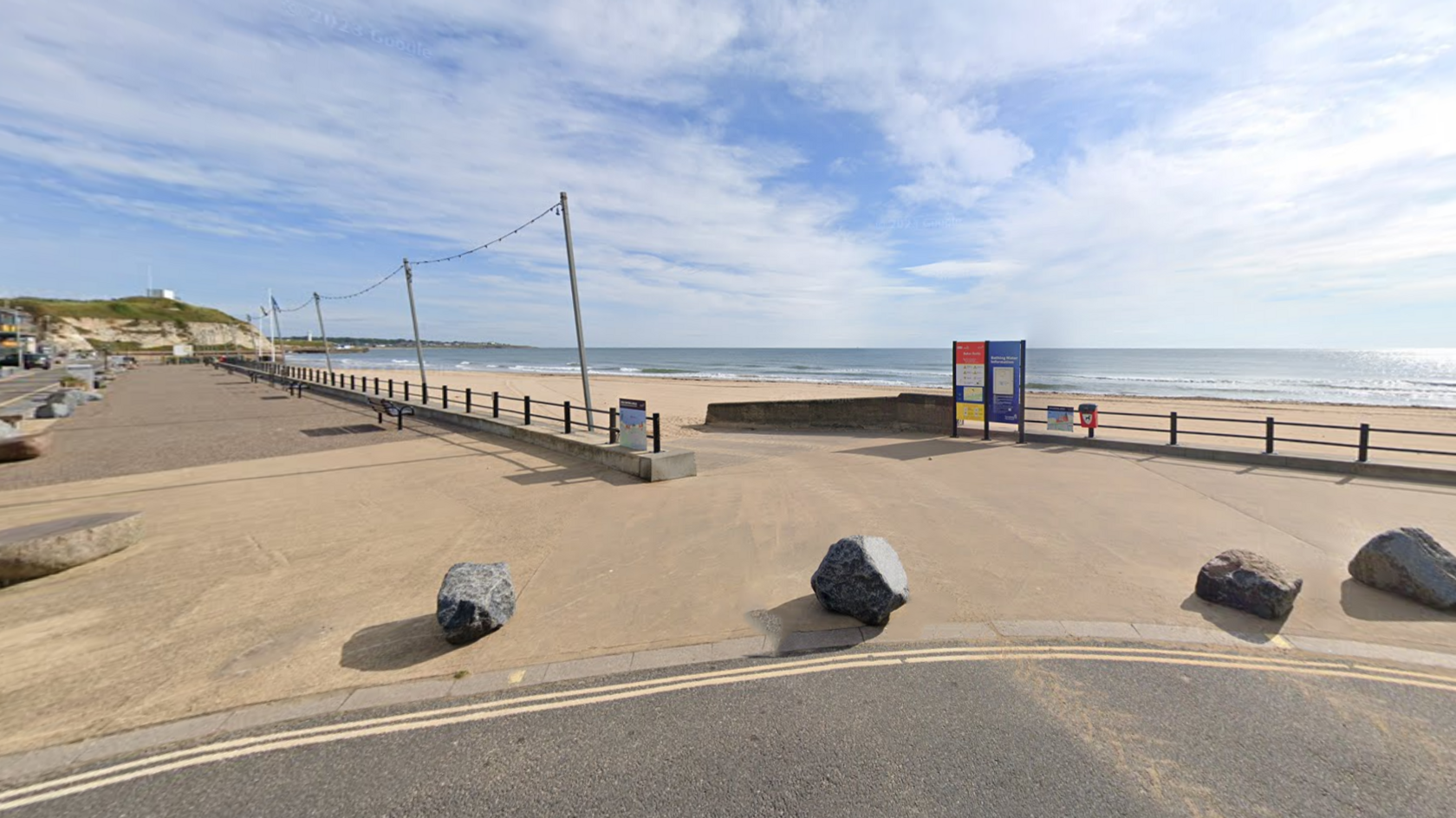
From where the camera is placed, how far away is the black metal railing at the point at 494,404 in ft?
41.3

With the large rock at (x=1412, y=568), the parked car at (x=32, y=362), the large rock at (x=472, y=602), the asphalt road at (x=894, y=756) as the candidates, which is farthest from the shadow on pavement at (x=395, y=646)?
the parked car at (x=32, y=362)

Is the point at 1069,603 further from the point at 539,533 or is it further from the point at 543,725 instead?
the point at 539,533

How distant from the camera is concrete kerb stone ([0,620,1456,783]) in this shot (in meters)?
3.45

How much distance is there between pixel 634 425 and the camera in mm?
10742

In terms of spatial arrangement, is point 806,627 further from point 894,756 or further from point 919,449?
point 919,449

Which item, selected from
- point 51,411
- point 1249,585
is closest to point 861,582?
point 1249,585

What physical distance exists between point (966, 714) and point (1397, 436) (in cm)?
2473

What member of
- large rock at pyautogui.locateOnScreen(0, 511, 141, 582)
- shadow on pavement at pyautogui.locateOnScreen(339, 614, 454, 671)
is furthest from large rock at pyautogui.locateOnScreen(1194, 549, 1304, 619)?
large rock at pyautogui.locateOnScreen(0, 511, 141, 582)

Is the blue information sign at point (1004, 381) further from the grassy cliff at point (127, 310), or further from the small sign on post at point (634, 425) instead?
the grassy cliff at point (127, 310)

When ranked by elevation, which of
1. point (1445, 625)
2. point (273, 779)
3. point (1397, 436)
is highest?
point (273, 779)

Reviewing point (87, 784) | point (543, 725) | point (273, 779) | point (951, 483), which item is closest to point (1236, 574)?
point (951, 483)

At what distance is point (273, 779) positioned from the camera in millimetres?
3168

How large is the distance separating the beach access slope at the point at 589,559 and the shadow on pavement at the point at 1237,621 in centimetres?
4

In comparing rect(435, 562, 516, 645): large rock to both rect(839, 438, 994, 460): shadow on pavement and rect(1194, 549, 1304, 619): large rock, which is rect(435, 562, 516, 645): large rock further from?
rect(839, 438, 994, 460): shadow on pavement
